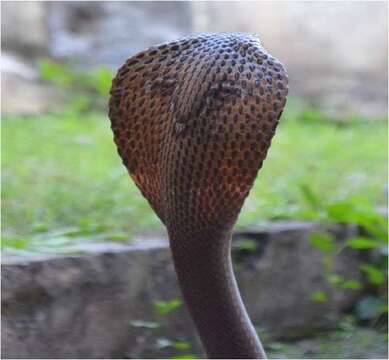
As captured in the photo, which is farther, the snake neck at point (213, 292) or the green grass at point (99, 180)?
the green grass at point (99, 180)

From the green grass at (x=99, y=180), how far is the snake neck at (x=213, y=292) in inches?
21.9

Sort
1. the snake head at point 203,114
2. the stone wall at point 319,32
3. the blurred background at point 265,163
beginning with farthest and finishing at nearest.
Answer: the stone wall at point 319,32 → the blurred background at point 265,163 → the snake head at point 203,114

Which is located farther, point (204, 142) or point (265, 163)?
point (265, 163)

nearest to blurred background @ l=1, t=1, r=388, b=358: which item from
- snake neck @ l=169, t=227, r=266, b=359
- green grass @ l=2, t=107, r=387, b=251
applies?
green grass @ l=2, t=107, r=387, b=251

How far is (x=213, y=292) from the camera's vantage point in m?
1.52

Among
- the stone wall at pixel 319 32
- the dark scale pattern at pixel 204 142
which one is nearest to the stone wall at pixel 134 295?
the dark scale pattern at pixel 204 142

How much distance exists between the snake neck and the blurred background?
0.49 meters

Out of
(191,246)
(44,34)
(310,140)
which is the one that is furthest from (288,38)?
(191,246)

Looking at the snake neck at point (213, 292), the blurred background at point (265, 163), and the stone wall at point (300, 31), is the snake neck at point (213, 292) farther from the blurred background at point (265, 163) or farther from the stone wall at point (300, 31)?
the stone wall at point (300, 31)

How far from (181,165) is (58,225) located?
0.96 metres

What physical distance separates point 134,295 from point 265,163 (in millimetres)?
1418

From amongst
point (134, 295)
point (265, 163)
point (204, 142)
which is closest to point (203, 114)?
point (204, 142)

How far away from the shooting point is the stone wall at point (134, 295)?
1.89 meters

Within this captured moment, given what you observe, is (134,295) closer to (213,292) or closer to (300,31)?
(213,292)
